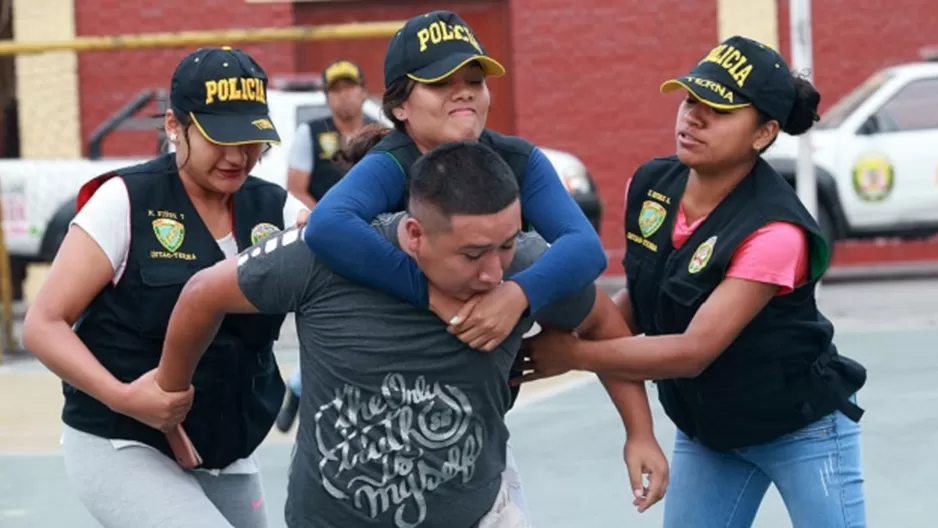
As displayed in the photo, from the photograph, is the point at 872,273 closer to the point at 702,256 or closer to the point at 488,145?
the point at 702,256

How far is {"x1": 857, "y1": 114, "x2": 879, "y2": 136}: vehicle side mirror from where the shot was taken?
14492mm

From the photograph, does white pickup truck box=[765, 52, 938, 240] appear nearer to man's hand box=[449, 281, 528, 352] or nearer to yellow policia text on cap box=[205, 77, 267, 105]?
yellow policia text on cap box=[205, 77, 267, 105]

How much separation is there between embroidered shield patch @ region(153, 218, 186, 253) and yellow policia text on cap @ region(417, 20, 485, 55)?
0.81 m

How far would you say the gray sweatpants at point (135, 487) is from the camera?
375 centimetres

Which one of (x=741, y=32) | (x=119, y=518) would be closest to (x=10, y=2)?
(x=741, y=32)

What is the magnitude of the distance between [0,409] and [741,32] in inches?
370

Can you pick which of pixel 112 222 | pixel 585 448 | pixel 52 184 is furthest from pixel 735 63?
pixel 52 184

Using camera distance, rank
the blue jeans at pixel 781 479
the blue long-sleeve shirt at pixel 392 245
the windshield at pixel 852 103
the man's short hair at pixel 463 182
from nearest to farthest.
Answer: the man's short hair at pixel 463 182 < the blue long-sleeve shirt at pixel 392 245 < the blue jeans at pixel 781 479 < the windshield at pixel 852 103

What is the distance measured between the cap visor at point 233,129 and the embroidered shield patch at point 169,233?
A: 23cm

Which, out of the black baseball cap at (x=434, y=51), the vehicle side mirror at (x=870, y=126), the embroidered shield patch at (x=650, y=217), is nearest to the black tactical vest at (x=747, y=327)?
the embroidered shield patch at (x=650, y=217)

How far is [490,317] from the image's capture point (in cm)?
325

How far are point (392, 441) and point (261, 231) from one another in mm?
934

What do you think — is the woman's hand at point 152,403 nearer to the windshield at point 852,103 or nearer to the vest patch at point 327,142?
the vest patch at point 327,142

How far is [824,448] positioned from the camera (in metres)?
4.13
